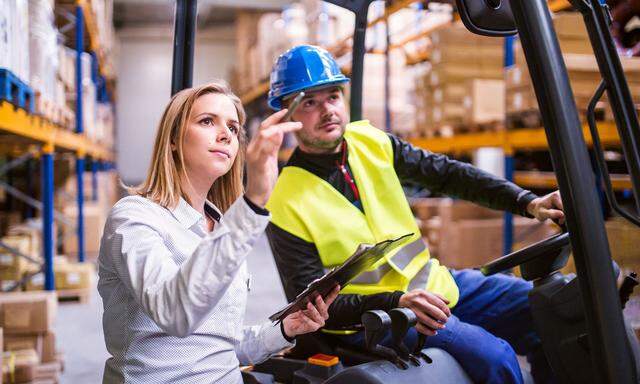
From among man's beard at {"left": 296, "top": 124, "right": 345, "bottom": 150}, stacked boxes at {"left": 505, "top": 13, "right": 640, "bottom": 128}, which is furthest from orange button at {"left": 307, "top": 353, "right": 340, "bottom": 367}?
stacked boxes at {"left": 505, "top": 13, "right": 640, "bottom": 128}

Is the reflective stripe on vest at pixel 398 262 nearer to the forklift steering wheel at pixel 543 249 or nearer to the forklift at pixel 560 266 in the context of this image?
the forklift at pixel 560 266

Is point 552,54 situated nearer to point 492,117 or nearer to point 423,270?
point 423,270

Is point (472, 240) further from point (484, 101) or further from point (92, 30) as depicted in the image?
point (92, 30)

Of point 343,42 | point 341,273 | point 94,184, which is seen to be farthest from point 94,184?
point 341,273

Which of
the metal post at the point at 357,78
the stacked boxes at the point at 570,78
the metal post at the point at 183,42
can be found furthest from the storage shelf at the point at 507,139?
the metal post at the point at 183,42

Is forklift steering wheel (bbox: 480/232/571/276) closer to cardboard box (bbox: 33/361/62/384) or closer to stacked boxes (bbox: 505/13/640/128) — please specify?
stacked boxes (bbox: 505/13/640/128)

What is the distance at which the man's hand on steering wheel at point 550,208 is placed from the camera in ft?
8.06

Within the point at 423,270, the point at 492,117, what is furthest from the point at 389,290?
the point at 492,117

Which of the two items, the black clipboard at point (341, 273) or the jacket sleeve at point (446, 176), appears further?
the jacket sleeve at point (446, 176)

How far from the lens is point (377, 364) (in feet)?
6.56

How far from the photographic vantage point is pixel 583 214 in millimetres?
1411

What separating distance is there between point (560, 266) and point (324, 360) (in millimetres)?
865

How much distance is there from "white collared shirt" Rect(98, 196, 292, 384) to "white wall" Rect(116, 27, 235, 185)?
62.0 ft

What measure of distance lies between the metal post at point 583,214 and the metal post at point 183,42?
1.62 metres
